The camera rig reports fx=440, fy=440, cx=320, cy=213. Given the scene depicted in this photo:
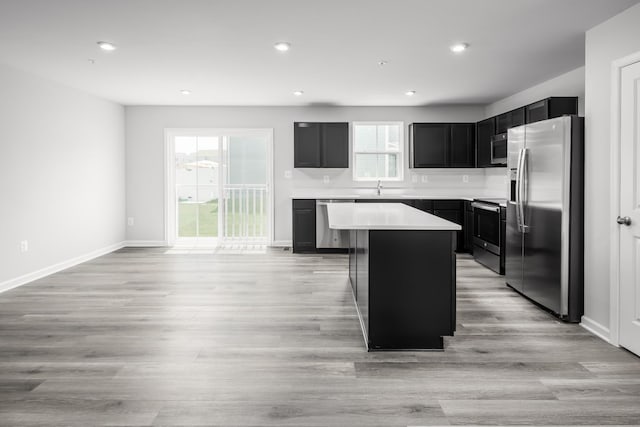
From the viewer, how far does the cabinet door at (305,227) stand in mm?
6711

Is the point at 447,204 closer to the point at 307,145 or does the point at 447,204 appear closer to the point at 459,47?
the point at 307,145

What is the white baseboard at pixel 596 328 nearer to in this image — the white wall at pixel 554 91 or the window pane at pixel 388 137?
the white wall at pixel 554 91

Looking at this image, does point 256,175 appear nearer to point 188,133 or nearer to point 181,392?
point 188,133

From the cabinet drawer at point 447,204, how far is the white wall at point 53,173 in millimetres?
4950

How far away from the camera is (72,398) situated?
2201mm

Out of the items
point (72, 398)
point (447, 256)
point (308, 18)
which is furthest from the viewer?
point (308, 18)

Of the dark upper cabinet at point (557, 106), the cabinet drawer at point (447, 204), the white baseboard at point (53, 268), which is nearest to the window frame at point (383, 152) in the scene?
the cabinet drawer at point (447, 204)

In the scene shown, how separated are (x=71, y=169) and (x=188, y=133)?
6.75 ft

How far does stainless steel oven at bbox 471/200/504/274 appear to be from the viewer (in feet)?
16.7

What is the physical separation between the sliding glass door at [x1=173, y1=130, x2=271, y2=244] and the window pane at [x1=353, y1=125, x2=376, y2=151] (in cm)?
149

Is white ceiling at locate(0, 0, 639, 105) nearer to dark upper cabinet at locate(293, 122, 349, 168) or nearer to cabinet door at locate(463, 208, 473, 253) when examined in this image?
dark upper cabinet at locate(293, 122, 349, 168)

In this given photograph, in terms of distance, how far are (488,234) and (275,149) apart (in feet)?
11.8

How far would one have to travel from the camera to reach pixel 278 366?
8.53 ft

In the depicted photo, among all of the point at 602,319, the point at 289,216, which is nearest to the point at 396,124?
the point at 289,216
